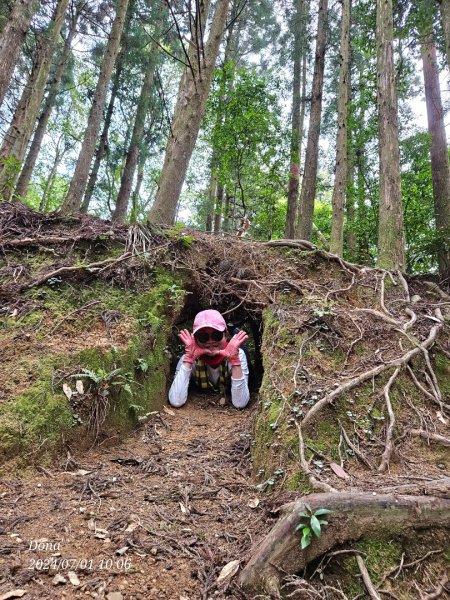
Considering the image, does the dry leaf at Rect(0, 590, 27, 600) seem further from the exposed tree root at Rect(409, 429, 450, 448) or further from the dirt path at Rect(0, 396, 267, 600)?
the exposed tree root at Rect(409, 429, 450, 448)

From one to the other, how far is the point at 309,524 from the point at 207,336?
305 centimetres

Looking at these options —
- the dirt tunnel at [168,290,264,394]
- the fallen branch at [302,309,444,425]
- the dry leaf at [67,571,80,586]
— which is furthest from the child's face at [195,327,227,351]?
the dry leaf at [67,571,80,586]

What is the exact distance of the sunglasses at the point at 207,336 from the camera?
4902 millimetres

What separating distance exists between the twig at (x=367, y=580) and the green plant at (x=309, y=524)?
23 centimetres

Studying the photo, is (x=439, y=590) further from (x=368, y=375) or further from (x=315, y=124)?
(x=315, y=124)

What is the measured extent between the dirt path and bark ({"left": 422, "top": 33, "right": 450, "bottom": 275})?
5.76m

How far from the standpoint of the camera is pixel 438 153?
9016 millimetres

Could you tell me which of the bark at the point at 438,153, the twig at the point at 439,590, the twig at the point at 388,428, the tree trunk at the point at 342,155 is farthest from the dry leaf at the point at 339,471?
the tree trunk at the point at 342,155

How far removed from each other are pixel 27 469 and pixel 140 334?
1.80 m

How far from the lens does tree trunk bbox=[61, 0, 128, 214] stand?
34.0 ft

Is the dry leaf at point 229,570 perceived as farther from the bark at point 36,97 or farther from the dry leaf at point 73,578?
the bark at point 36,97

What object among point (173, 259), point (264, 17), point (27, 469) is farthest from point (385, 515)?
point (264, 17)

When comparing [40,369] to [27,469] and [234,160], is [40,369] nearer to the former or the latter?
[27,469]

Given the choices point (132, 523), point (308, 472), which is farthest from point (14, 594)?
point (308, 472)
